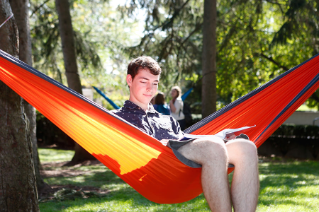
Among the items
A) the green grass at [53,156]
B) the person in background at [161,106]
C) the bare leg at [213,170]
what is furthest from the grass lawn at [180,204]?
the green grass at [53,156]

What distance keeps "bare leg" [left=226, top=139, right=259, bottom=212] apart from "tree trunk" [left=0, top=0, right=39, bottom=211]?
1.19 meters

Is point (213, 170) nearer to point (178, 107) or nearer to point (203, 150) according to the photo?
point (203, 150)

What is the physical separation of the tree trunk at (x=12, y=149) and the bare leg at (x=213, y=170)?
1021 millimetres

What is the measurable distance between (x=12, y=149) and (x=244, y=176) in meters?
1.29

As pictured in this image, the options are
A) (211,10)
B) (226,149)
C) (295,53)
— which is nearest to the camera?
(226,149)

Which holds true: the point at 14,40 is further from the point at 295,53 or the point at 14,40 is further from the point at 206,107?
the point at 295,53

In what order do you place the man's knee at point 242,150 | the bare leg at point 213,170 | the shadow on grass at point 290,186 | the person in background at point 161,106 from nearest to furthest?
1. the bare leg at point 213,170
2. the man's knee at point 242,150
3. the shadow on grass at point 290,186
4. the person in background at point 161,106

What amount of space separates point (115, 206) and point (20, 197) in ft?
3.11

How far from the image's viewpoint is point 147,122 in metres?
1.86

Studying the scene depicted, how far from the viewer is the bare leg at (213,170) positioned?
140 centimetres

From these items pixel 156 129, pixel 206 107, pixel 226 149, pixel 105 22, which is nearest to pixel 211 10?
pixel 206 107

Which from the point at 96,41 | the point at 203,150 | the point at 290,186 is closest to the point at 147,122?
the point at 203,150

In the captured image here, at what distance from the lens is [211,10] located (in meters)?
4.59

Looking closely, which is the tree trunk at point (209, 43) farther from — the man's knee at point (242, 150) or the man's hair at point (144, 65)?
the man's knee at point (242, 150)
